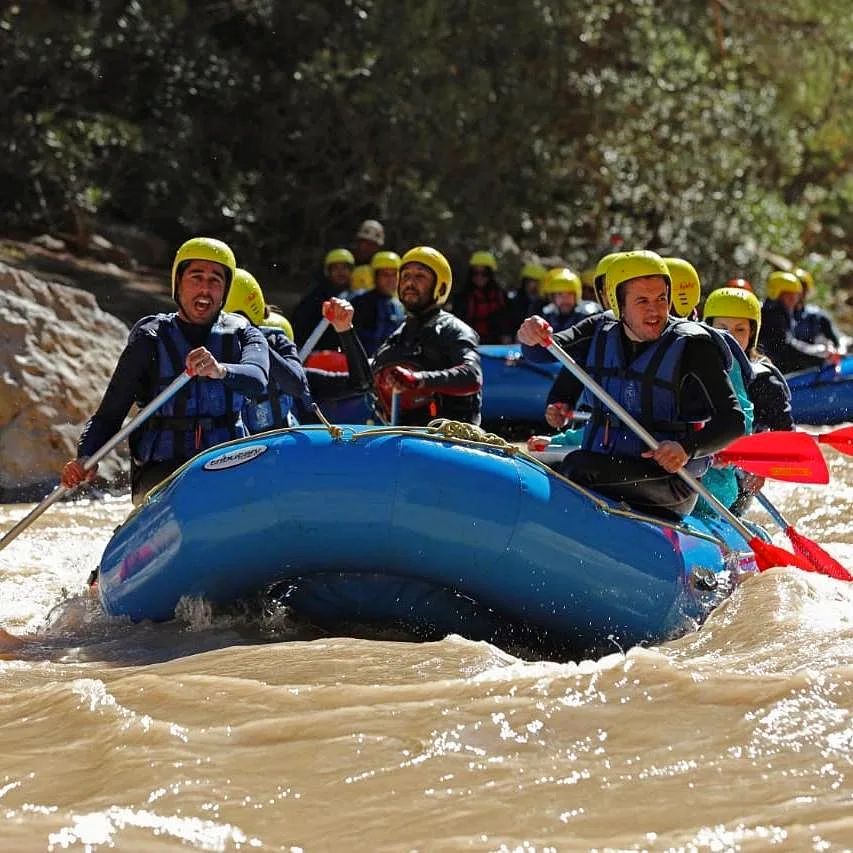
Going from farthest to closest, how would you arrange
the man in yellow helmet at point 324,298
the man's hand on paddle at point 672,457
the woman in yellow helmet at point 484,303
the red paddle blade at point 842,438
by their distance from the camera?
the woman in yellow helmet at point 484,303 < the man in yellow helmet at point 324,298 < the red paddle blade at point 842,438 < the man's hand on paddle at point 672,457

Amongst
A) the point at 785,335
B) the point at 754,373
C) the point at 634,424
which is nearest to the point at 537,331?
the point at 634,424

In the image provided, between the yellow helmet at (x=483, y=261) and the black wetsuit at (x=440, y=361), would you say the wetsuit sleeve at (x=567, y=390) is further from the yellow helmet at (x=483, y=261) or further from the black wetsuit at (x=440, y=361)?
the yellow helmet at (x=483, y=261)

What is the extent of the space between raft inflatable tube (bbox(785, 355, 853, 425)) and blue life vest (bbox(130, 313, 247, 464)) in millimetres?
6953

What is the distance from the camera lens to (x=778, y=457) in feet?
17.9

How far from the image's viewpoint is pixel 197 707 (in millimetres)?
3793

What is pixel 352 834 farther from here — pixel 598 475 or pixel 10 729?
pixel 598 475

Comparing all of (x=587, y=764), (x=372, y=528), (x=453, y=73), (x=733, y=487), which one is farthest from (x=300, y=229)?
(x=587, y=764)

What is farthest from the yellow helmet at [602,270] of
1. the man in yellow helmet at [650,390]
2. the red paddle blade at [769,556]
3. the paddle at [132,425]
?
the paddle at [132,425]

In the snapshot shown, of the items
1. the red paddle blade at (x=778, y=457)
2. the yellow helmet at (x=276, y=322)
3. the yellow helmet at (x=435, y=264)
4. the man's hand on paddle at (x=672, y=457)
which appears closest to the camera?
the man's hand on paddle at (x=672, y=457)

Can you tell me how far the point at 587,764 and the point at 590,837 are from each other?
0.39m

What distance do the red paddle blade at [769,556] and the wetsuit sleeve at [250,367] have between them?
188 centimetres

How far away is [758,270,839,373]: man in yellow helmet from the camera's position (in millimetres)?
11719

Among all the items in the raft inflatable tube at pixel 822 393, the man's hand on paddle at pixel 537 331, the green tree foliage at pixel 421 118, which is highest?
the green tree foliage at pixel 421 118

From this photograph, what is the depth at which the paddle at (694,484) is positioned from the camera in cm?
492
